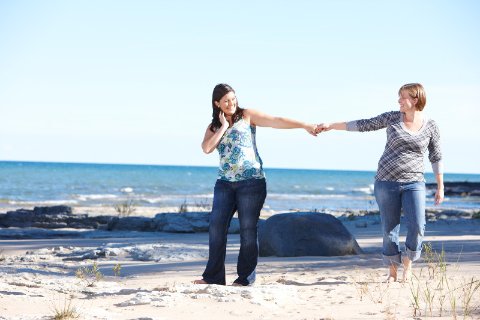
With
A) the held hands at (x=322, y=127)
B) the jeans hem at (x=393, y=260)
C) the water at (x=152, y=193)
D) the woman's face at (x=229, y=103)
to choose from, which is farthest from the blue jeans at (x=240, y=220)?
the water at (x=152, y=193)

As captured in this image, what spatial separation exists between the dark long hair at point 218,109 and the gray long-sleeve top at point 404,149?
1.27 metres

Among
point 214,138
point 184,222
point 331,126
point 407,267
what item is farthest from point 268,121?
point 184,222

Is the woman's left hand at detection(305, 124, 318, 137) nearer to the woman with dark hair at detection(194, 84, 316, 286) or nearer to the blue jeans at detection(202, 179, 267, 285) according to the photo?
the woman with dark hair at detection(194, 84, 316, 286)

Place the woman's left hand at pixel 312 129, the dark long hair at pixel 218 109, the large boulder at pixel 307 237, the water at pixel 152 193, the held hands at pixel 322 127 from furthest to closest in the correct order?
the water at pixel 152 193
the large boulder at pixel 307 237
the held hands at pixel 322 127
the woman's left hand at pixel 312 129
the dark long hair at pixel 218 109

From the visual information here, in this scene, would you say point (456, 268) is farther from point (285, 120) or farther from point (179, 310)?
point (179, 310)

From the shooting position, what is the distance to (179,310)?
5.74 metres

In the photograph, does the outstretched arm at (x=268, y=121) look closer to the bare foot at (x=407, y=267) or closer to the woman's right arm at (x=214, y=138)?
the woman's right arm at (x=214, y=138)

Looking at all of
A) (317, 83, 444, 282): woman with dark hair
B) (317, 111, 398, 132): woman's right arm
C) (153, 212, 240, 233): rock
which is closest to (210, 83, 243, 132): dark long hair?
(317, 111, 398, 132): woman's right arm

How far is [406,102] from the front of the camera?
6871 millimetres

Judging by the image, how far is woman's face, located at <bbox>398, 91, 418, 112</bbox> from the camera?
271 inches

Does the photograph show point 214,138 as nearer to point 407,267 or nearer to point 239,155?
point 239,155

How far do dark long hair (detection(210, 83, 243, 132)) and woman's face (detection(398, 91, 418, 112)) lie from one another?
148 cm

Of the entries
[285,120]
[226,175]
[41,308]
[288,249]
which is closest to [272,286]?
[226,175]

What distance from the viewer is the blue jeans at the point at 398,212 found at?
22.4 ft
